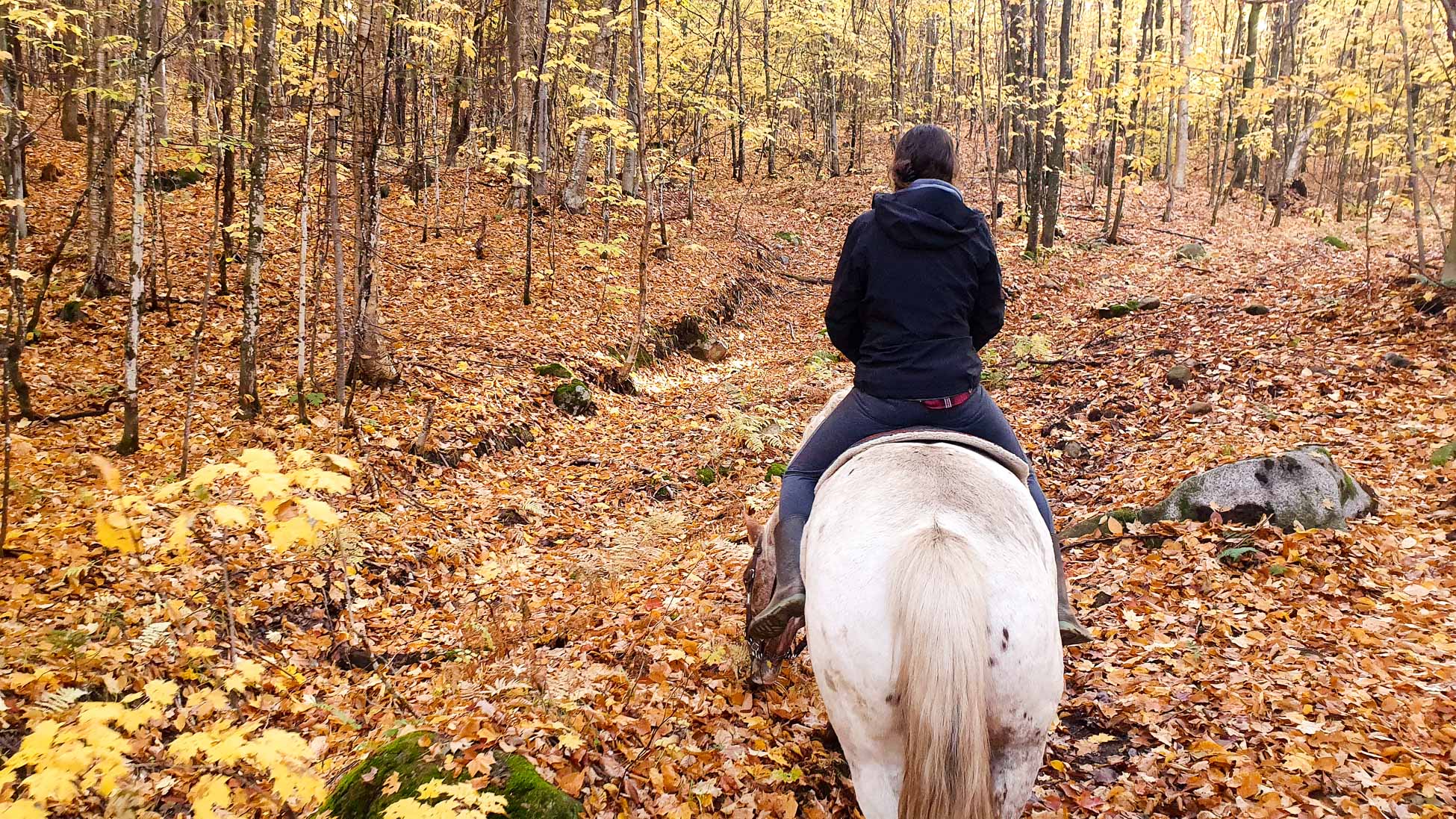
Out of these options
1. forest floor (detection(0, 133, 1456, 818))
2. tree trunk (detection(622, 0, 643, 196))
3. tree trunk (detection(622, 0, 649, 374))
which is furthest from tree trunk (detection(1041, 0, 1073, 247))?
tree trunk (detection(622, 0, 649, 374))

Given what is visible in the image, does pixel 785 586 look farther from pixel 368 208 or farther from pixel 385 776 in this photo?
pixel 368 208

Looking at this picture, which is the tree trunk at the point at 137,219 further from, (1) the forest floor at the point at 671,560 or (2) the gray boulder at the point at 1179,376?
(2) the gray boulder at the point at 1179,376

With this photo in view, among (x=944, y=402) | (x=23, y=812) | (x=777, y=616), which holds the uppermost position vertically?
(x=944, y=402)

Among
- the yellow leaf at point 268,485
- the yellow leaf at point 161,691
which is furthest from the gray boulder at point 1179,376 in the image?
the yellow leaf at point 161,691

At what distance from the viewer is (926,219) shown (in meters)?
3.45

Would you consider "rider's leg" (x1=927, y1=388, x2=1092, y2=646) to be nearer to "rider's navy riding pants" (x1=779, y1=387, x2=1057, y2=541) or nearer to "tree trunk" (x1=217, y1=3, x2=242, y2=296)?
"rider's navy riding pants" (x1=779, y1=387, x2=1057, y2=541)

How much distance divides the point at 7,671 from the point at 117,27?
58.9ft

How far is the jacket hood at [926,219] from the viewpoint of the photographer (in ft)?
11.4

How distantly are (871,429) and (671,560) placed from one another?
4.39 m

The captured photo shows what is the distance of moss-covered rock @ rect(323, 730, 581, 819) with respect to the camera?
3447mm

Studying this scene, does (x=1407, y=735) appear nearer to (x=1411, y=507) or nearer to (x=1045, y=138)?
(x=1411, y=507)

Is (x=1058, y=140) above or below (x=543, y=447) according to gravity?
above

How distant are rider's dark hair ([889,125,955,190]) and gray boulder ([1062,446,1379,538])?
4.85 meters

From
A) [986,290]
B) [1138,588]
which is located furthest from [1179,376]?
[986,290]
